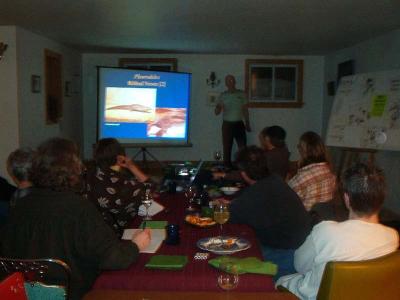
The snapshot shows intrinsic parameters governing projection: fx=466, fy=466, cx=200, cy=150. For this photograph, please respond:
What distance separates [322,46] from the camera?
7.55 m

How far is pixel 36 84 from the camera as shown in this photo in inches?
249

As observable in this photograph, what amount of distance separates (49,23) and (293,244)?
13.9 feet

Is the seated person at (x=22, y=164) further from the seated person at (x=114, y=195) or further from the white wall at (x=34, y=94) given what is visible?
the white wall at (x=34, y=94)

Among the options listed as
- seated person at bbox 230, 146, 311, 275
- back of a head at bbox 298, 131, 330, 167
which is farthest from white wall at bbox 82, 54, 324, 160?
seated person at bbox 230, 146, 311, 275

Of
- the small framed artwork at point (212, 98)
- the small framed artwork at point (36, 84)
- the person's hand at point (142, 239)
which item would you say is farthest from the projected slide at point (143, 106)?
the person's hand at point (142, 239)

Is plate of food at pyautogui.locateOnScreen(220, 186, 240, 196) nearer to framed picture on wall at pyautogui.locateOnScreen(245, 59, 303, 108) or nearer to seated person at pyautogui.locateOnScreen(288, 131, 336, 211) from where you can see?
seated person at pyautogui.locateOnScreen(288, 131, 336, 211)

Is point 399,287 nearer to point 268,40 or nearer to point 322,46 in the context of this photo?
point 268,40

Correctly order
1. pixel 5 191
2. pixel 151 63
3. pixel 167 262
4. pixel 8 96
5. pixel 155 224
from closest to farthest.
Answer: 1. pixel 167 262
2. pixel 155 224
3. pixel 5 191
4. pixel 8 96
5. pixel 151 63

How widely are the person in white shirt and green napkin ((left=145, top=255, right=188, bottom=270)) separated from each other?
0.54 m

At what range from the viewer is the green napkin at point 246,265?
1.80m

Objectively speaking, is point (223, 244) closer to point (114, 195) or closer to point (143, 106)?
point (114, 195)

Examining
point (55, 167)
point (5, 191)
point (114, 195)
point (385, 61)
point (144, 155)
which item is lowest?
point (144, 155)

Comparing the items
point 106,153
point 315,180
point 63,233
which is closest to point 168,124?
point 315,180

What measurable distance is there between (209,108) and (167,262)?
7.23 metres
